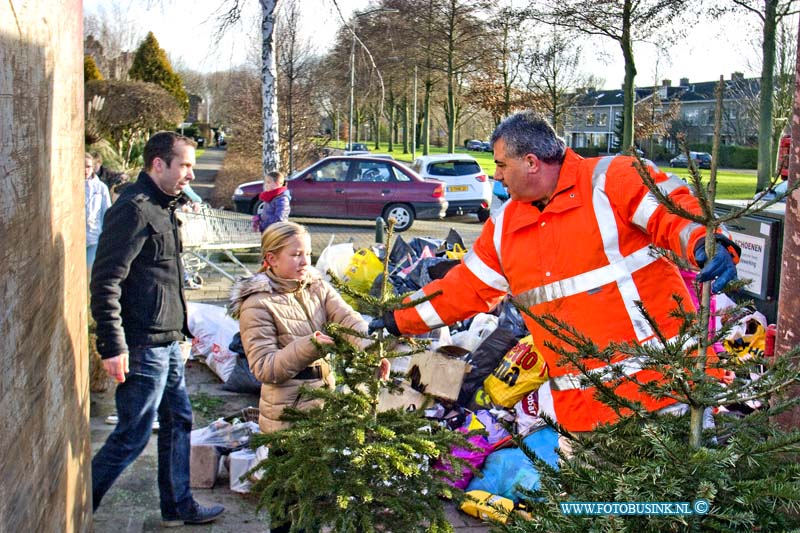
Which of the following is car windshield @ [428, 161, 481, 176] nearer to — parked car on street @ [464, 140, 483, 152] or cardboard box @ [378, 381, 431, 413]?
cardboard box @ [378, 381, 431, 413]

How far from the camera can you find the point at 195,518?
4.45 m

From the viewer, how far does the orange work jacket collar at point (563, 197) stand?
3.15 metres

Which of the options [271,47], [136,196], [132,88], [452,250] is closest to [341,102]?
[132,88]

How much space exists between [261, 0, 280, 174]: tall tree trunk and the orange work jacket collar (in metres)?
11.2

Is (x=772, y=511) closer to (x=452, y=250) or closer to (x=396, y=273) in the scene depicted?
(x=396, y=273)

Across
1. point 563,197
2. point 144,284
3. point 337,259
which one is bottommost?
point 337,259

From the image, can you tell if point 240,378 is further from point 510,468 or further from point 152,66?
point 152,66

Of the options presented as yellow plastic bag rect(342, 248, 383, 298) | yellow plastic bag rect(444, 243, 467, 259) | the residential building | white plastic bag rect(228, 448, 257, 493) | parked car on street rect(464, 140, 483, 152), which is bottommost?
white plastic bag rect(228, 448, 257, 493)

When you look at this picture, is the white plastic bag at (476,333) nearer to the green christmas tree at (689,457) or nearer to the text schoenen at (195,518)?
the text schoenen at (195,518)

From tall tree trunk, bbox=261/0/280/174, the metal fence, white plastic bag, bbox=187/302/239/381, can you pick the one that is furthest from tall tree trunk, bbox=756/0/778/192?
white plastic bag, bbox=187/302/239/381

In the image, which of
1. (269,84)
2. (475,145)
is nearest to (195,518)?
(269,84)

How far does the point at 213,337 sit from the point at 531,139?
491cm

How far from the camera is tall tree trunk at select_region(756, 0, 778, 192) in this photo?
21000 mm

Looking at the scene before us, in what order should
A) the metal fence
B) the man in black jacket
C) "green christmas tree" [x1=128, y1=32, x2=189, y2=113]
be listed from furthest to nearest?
"green christmas tree" [x1=128, y1=32, x2=189, y2=113], the metal fence, the man in black jacket
